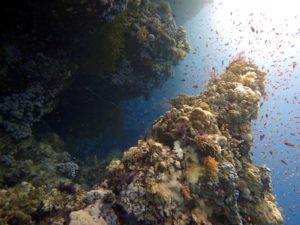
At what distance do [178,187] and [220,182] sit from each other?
115cm

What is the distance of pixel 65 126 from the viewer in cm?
1160

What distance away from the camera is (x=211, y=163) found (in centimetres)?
628

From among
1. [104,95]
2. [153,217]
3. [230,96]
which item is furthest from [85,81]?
[153,217]

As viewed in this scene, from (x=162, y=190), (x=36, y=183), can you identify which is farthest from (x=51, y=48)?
(x=162, y=190)

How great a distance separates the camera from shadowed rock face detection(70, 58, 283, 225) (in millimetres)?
5062

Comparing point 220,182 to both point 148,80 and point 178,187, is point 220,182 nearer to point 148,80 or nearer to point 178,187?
point 178,187

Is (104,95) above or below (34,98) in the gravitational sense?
above

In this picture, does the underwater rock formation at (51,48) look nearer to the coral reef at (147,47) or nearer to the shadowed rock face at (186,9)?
the coral reef at (147,47)

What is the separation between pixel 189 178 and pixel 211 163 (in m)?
0.67

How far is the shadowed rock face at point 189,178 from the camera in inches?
199

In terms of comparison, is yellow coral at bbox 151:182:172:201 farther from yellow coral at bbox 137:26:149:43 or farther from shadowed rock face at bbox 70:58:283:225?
yellow coral at bbox 137:26:149:43

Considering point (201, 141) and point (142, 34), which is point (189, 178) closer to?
point (201, 141)

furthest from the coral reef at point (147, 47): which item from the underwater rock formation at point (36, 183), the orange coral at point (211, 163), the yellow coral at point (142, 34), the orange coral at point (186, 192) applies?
the orange coral at point (186, 192)

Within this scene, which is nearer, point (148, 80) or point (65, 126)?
point (65, 126)
